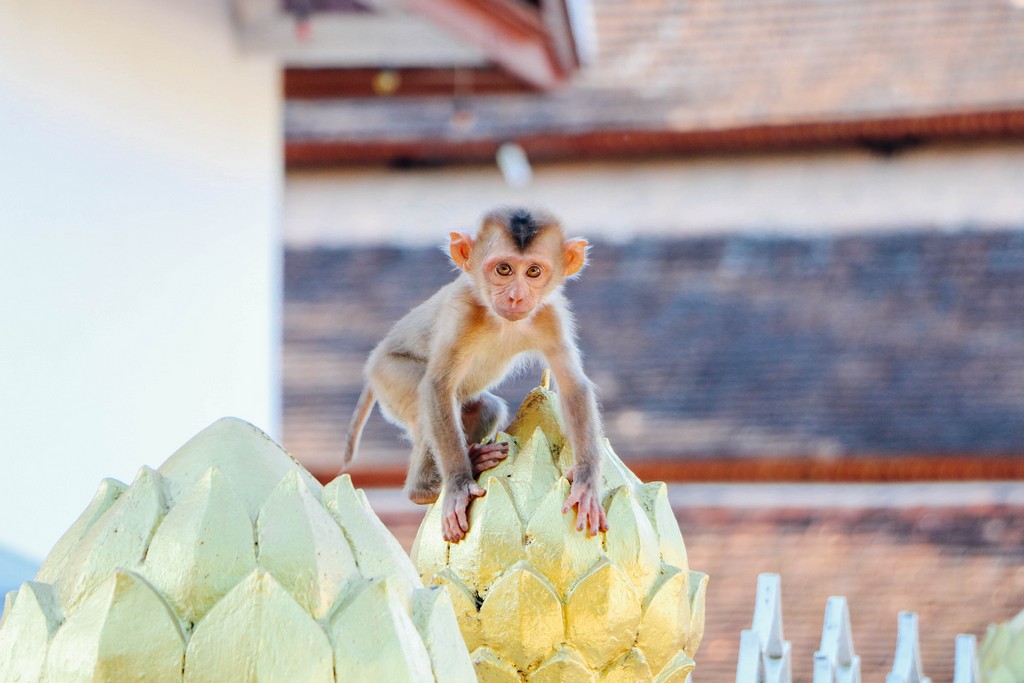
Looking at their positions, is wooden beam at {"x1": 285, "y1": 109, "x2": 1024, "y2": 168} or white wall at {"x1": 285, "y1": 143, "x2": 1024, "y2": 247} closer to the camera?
wooden beam at {"x1": 285, "y1": 109, "x2": 1024, "y2": 168}

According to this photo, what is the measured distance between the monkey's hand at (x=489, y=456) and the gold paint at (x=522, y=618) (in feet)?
0.63

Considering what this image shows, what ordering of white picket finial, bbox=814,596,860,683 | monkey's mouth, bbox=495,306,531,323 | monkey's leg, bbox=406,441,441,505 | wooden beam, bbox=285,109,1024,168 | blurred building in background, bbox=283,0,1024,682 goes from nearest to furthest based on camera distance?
white picket finial, bbox=814,596,860,683, monkey's leg, bbox=406,441,441,505, monkey's mouth, bbox=495,306,531,323, blurred building in background, bbox=283,0,1024,682, wooden beam, bbox=285,109,1024,168

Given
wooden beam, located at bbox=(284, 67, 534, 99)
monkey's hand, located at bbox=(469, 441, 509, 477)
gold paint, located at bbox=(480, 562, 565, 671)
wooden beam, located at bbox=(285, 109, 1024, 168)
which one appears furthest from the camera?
wooden beam, located at bbox=(285, 109, 1024, 168)

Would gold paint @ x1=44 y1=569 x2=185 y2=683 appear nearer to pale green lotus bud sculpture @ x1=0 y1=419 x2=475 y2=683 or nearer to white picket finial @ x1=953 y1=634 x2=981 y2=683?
pale green lotus bud sculpture @ x1=0 y1=419 x2=475 y2=683

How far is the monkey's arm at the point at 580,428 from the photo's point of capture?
1.45 metres

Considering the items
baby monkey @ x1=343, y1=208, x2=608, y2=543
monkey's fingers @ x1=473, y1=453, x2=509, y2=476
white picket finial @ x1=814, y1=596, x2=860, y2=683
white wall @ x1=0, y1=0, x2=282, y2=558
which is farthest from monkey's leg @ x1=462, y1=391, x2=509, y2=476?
white wall @ x1=0, y1=0, x2=282, y2=558

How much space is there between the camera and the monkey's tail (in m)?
2.56

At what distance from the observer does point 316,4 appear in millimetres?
5734

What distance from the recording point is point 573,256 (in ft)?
8.98

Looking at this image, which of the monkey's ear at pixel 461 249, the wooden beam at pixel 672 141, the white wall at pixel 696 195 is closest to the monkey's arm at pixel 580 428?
the monkey's ear at pixel 461 249

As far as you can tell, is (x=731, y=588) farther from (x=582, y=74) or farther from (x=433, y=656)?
(x=433, y=656)

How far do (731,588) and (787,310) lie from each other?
6.06ft

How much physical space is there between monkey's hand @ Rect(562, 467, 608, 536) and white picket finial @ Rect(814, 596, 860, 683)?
47 cm

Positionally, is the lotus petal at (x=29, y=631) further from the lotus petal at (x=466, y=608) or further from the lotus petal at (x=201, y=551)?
the lotus petal at (x=466, y=608)
